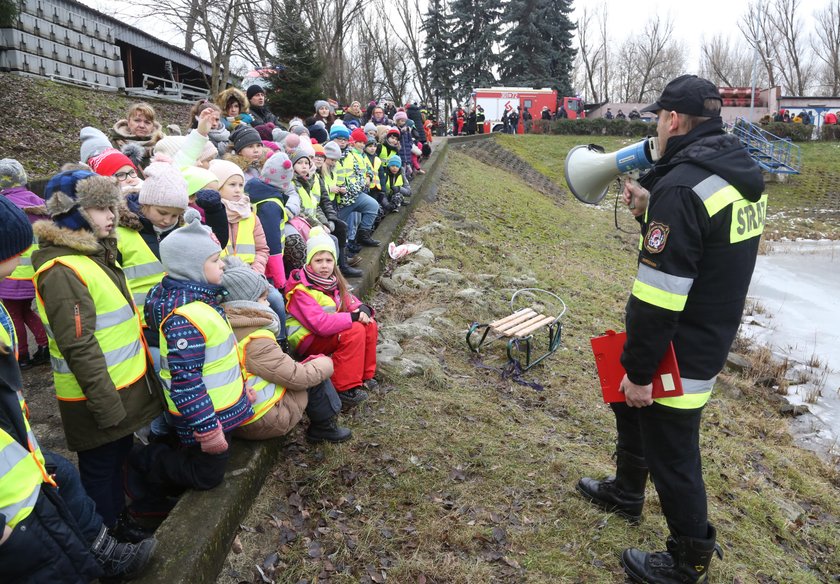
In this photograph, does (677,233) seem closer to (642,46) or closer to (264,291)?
(264,291)

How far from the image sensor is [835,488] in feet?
17.4

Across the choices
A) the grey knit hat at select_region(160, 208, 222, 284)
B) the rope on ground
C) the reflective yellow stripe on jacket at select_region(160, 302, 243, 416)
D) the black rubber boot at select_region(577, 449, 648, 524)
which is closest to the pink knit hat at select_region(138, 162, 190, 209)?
the grey knit hat at select_region(160, 208, 222, 284)

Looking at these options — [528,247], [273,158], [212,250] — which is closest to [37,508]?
[212,250]

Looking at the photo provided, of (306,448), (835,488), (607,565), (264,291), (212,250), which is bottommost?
(835,488)

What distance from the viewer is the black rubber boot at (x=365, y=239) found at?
26.3 ft

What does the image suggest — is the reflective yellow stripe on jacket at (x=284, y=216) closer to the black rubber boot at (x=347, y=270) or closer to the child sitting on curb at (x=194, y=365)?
the black rubber boot at (x=347, y=270)

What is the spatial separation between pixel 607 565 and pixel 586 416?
6.88 feet

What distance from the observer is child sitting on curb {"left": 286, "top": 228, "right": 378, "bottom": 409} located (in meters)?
4.20

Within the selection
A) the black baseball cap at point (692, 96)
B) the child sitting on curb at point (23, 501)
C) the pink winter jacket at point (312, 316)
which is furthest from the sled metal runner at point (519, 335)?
the child sitting on curb at point (23, 501)

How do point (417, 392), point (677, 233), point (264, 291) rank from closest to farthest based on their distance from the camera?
point (677, 233)
point (264, 291)
point (417, 392)

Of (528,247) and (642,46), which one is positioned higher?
(642,46)

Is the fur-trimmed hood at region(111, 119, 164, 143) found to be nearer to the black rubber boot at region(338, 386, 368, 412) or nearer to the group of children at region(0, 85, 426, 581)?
the group of children at region(0, 85, 426, 581)

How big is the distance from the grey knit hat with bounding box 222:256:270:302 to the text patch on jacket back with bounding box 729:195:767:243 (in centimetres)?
243

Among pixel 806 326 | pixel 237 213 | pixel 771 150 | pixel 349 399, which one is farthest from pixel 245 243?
pixel 771 150
